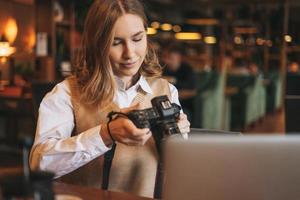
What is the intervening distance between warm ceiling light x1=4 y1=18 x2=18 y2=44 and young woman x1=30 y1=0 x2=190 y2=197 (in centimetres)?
438

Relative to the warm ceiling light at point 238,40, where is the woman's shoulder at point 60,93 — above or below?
below

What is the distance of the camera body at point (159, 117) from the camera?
1474 millimetres

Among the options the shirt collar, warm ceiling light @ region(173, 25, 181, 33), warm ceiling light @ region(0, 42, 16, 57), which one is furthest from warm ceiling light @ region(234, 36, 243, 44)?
the shirt collar

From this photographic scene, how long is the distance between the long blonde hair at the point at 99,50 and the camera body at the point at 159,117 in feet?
1.05

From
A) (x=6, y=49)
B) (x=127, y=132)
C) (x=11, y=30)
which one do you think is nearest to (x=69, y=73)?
(x=127, y=132)

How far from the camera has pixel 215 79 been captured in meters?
7.88

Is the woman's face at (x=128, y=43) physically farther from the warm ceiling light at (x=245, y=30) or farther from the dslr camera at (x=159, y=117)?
the warm ceiling light at (x=245, y=30)

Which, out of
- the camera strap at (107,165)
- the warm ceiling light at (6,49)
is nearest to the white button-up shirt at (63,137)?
the camera strap at (107,165)

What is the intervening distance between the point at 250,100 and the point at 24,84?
4.21 m

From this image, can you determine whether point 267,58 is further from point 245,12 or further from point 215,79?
point 215,79

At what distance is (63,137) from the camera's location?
1.77 m

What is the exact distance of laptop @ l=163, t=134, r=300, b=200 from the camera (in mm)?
939

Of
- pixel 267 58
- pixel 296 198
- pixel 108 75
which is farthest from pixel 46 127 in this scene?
pixel 267 58

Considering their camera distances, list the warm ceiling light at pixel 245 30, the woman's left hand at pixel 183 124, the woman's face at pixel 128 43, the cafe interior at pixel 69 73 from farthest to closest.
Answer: the warm ceiling light at pixel 245 30 → the cafe interior at pixel 69 73 → the woman's face at pixel 128 43 → the woman's left hand at pixel 183 124
